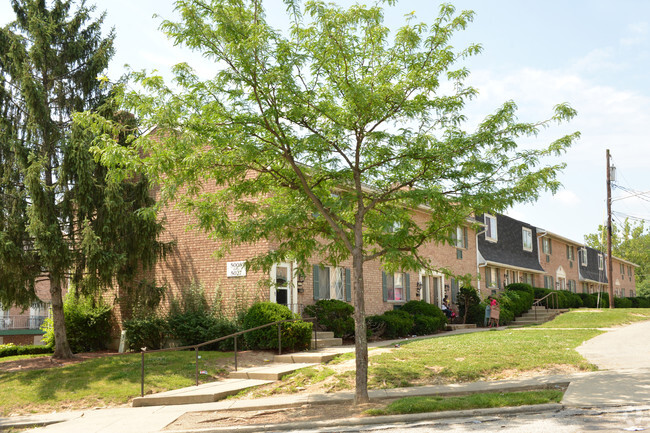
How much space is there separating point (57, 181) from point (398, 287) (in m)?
14.2

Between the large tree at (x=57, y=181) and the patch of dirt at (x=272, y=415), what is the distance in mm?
6590

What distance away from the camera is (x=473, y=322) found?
92.6 ft

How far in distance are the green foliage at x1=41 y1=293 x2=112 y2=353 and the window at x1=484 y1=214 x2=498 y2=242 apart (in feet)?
72.6

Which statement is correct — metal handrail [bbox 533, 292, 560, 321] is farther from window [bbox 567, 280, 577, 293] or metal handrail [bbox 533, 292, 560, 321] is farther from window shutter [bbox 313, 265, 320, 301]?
window shutter [bbox 313, 265, 320, 301]

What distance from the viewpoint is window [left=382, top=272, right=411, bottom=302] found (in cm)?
2417

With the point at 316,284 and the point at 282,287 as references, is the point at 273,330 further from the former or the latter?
the point at 316,284

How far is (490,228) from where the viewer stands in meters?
35.2

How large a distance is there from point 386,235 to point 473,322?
18180 mm

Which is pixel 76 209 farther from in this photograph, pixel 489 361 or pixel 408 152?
pixel 489 361

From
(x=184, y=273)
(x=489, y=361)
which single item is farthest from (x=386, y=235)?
(x=184, y=273)

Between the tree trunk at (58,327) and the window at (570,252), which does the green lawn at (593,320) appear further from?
Result: the tree trunk at (58,327)

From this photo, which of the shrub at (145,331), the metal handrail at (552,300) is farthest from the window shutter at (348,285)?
the metal handrail at (552,300)

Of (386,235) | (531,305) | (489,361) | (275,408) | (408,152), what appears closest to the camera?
(275,408)

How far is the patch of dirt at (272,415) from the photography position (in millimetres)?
9375
